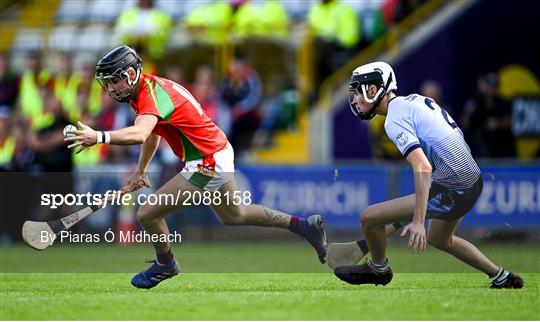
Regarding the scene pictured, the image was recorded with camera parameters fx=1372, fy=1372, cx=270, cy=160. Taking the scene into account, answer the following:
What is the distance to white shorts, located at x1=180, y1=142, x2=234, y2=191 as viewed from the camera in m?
11.5

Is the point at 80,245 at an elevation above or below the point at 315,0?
below

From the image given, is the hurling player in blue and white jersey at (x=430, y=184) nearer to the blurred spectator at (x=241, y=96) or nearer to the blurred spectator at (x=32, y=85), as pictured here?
the blurred spectator at (x=241, y=96)

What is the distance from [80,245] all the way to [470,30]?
10484 millimetres

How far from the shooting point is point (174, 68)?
2069cm

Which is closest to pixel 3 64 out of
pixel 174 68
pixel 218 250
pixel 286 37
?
pixel 174 68

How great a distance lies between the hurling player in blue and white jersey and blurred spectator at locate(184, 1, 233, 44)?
33.5 ft

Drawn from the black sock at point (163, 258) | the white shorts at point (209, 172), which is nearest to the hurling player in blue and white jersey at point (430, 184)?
the white shorts at point (209, 172)

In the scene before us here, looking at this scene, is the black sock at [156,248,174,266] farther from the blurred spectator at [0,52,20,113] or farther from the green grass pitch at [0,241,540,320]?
the blurred spectator at [0,52,20,113]

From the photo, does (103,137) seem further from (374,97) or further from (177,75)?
(177,75)

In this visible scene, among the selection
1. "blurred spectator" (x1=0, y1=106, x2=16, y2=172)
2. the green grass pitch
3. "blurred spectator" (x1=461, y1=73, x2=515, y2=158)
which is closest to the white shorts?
the green grass pitch

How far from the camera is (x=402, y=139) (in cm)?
1084

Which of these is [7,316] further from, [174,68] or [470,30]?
[470,30]

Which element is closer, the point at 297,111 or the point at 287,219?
the point at 287,219

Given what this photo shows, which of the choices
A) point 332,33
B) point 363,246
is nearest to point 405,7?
point 332,33
